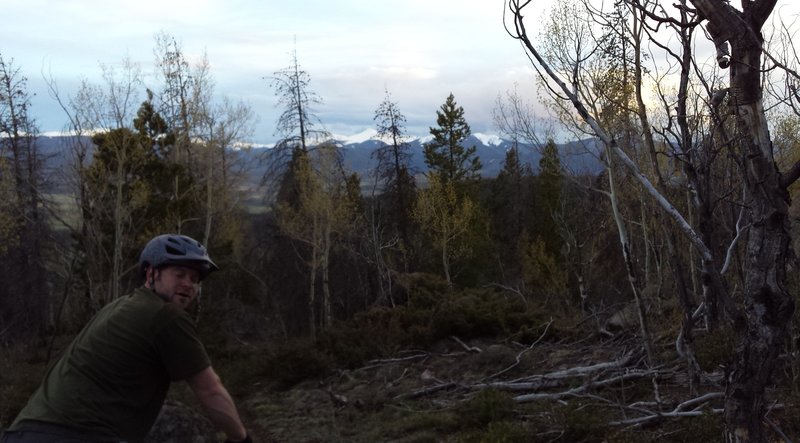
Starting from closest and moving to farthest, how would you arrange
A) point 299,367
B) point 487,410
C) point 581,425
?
1. point 581,425
2. point 487,410
3. point 299,367

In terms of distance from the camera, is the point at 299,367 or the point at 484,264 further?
the point at 484,264

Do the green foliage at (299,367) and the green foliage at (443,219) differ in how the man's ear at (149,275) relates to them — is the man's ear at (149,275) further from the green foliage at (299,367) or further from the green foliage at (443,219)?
the green foliage at (443,219)

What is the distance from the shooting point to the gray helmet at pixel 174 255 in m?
2.76

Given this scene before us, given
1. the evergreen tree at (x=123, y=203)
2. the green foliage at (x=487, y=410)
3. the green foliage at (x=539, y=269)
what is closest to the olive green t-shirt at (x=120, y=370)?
the green foliage at (x=487, y=410)

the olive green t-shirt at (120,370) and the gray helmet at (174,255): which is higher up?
the gray helmet at (174,255)

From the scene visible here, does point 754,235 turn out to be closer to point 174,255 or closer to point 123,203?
point 174,255

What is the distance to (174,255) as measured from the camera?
2.77 m

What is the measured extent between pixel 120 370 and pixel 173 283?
409 mm

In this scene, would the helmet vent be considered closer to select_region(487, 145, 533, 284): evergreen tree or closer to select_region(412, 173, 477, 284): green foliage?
select_region(412, 173, 477, 284): green foliage

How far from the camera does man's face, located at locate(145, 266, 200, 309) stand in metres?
2.77

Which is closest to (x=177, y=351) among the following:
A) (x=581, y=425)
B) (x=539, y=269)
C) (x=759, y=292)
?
(x=759, y=292)

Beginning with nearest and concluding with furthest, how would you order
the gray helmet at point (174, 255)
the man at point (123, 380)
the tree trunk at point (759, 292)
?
the man at point (123, 380) < the gray helmet at point (174, 255) < the tree trunk at point (759, 292)

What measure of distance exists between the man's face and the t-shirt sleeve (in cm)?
21

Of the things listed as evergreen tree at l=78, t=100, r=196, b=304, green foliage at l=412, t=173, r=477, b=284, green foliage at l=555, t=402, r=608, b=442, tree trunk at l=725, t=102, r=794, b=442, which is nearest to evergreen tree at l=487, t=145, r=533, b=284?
green foliage at l=412, t=173, r=477, b=284
